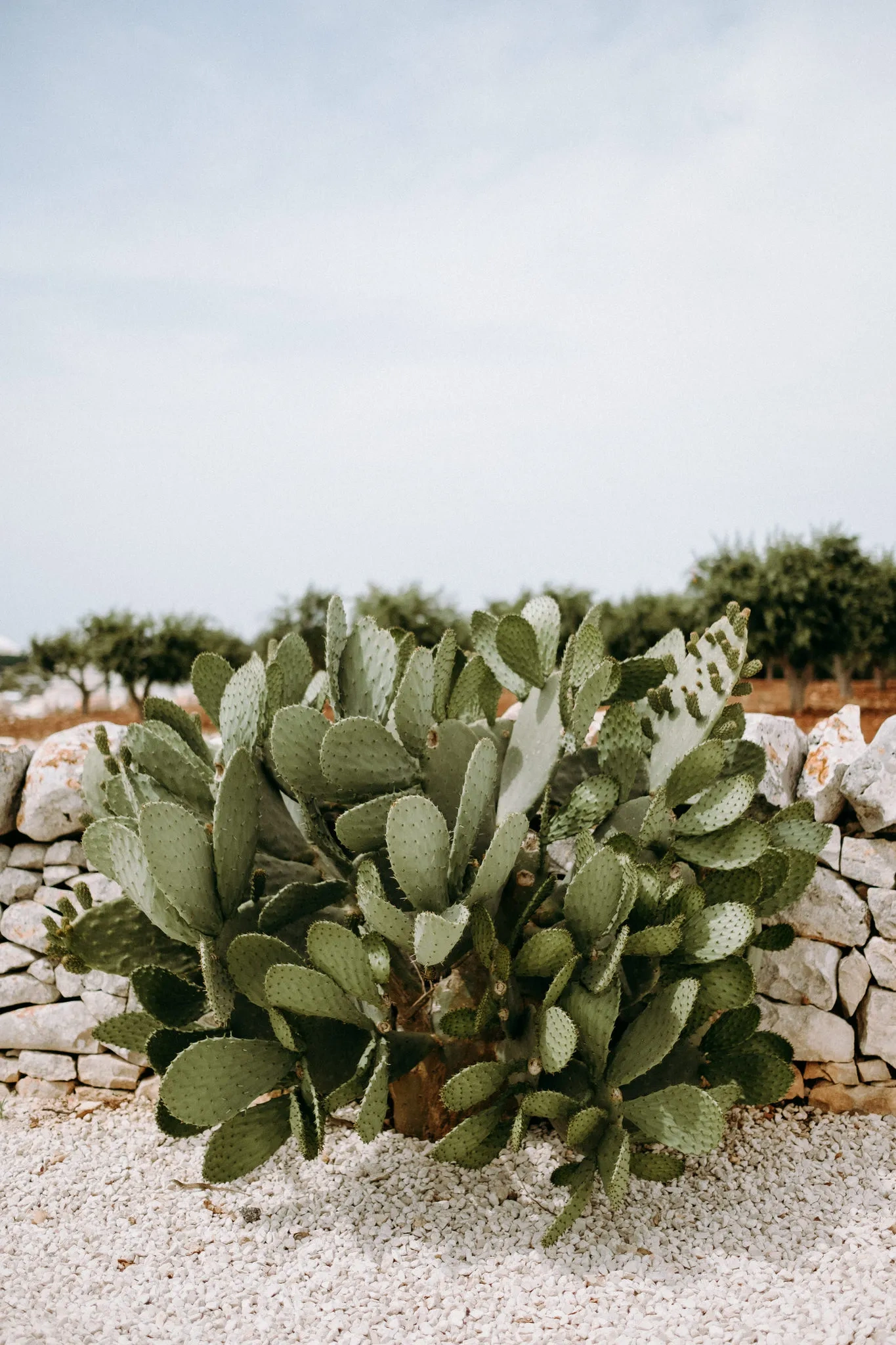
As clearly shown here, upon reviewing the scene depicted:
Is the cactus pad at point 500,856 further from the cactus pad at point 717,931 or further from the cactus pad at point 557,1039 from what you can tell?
the cactus pad at point 717,931

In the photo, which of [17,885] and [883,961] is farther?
[17,885]

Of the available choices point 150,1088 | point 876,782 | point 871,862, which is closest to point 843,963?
point 871,862

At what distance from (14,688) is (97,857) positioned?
19.9 metres

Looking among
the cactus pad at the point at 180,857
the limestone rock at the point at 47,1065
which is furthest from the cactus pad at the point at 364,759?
the limestone rock at the point at 47,1065

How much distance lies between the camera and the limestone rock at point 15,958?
4.28m

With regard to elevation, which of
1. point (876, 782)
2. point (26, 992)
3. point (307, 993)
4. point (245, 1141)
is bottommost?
point (26, 992)

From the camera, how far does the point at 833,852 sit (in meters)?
3.53

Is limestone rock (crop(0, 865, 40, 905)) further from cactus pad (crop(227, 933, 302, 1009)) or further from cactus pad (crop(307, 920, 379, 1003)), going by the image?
cactus pad (crop(307, 920, 379, 1003))

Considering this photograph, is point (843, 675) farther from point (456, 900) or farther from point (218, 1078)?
point (218, 1078)

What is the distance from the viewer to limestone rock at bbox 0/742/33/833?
4.20 metres

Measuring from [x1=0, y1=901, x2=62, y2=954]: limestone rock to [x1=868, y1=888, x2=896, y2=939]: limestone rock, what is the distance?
3072mm

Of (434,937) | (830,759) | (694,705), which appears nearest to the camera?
(434,937)

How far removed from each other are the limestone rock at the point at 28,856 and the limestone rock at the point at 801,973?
2.82 meters

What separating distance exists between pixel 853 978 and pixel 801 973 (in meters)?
0.18
